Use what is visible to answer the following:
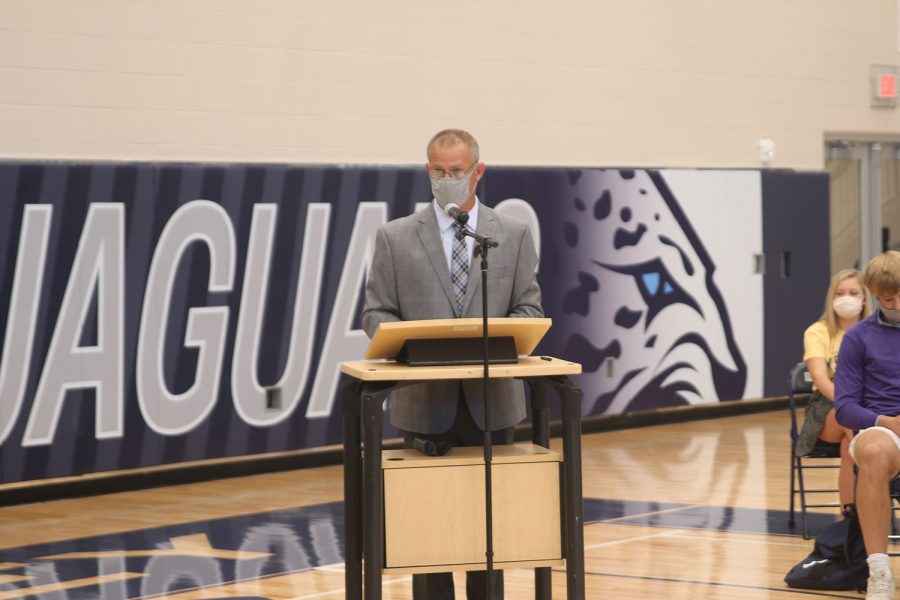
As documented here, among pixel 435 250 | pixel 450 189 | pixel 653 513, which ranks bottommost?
pixel 653 513

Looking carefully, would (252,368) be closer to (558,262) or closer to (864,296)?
(558,262)

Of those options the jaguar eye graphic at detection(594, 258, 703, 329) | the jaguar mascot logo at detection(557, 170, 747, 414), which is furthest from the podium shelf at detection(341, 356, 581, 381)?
the jaguar eye graphic at detection(594, 258, 703, 329)

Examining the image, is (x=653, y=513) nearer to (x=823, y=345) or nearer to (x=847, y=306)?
(x=823, y=345)

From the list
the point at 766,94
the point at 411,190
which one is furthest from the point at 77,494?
the point at 766,94

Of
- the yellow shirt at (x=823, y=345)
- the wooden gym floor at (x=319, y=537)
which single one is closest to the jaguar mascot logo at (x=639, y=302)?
the wooden gym floor at (x=319, y=537)

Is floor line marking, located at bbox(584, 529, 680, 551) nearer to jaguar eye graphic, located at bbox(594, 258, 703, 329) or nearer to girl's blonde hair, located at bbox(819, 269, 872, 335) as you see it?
girl's blonde hair, located at bbox(819, 269, 872, 335)

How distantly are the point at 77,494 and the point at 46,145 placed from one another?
1985mm

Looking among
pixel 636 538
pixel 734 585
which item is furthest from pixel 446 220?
pixel 636 538

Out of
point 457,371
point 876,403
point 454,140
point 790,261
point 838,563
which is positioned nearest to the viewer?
point 457,371

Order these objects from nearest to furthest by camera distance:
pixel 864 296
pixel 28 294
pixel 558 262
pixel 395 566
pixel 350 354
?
pixel 395 566
pixel 864 296
pixel 28 294
pixel 350 354
pixel 558 262

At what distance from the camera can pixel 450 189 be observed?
4.30 m

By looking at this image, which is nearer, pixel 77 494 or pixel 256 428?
pixel 77 494

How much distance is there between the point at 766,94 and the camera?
40.8 ft

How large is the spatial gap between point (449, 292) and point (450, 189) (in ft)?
1.03
